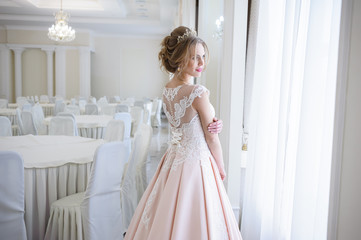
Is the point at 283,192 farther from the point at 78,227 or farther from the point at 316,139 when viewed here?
the point at 78,227

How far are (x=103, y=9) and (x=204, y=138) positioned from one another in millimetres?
9829

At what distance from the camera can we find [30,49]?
1438 centimetres

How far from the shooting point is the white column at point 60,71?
46.5 ft

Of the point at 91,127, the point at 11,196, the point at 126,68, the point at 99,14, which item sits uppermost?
the point at 99,14

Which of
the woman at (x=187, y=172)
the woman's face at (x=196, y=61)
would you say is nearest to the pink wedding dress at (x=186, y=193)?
the woman at (x=187, y=172)

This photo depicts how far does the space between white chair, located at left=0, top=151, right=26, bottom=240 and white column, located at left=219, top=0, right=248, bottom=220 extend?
1574mm

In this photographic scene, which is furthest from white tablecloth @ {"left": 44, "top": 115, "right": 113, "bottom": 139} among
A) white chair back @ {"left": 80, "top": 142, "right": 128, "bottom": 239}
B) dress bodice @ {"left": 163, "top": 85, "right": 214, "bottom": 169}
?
dress bodice @ {"left": 163, "top": 85, "right": 214, "bottom": 169}

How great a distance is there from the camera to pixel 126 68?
1564cm

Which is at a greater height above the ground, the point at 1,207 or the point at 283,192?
the point at 283,192

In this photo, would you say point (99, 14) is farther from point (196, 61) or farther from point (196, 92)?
point (196, 92)

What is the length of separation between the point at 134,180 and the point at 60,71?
1225 cm

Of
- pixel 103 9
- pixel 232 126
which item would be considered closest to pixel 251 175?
pixel 232 126

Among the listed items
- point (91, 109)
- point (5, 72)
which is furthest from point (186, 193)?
point (5, 72)

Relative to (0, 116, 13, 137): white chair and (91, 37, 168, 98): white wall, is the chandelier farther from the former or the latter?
(91, 37, 168, 98): white wall
